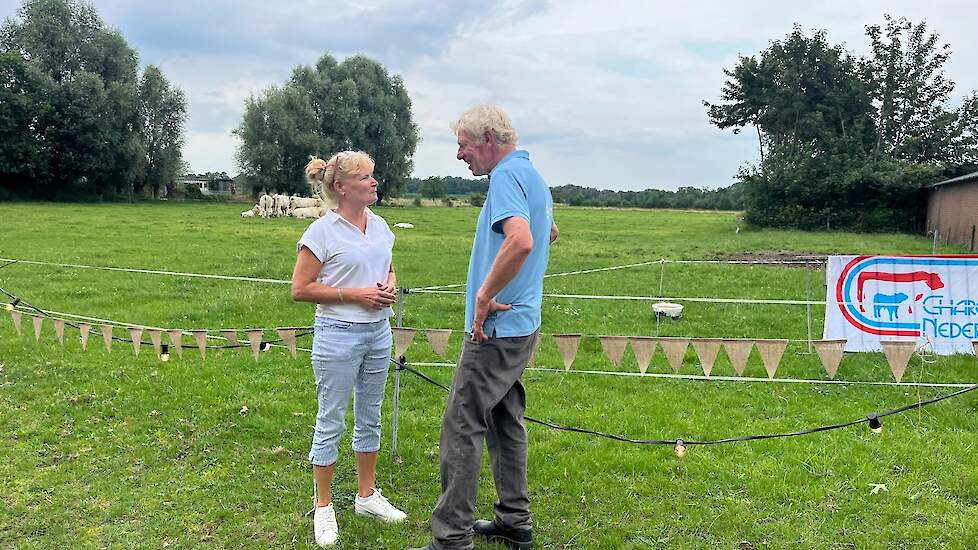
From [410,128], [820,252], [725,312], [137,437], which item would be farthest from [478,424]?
[410,128]

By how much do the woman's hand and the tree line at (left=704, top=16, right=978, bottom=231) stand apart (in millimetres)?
33871

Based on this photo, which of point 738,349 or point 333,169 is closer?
point 333,169

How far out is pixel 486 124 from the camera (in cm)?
295

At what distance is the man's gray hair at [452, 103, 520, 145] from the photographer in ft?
9.70

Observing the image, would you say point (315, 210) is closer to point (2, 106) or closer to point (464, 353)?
point (2, 106)

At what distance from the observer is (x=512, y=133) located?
2988 millimetres

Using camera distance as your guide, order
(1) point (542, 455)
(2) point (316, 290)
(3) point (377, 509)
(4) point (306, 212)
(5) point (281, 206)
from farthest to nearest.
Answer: (4) point (306, 212) → (5) point (281, 206) → (1) point (542, 455) → (3) point (377, 509) → (2) point (316, 290)

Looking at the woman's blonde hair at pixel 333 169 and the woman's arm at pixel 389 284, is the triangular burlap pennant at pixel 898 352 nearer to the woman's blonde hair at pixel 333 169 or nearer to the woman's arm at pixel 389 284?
the woman's arm at pixel 389 284

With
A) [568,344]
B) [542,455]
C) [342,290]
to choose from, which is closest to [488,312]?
[342,290]

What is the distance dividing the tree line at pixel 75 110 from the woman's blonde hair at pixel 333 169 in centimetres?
4379

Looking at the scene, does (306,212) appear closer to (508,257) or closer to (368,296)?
(368,296)

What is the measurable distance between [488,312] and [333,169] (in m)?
1.04

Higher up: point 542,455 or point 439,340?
point 439,340

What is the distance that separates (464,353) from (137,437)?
3.11 metres
